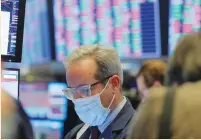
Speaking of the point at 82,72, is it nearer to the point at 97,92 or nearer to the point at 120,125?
the point at 97,92

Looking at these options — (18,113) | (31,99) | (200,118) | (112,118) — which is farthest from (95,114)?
(200,118)

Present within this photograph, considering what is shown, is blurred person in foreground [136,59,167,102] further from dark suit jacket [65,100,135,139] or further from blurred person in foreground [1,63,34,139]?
blurred person in foreground [1,63,34,139]

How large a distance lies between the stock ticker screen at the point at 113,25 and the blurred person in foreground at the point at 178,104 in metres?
1.16

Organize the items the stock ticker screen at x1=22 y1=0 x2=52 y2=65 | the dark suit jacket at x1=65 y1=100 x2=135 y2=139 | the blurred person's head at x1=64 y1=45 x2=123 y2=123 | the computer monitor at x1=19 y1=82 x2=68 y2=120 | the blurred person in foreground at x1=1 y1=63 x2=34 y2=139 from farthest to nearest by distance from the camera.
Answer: the computer monitor at x1=19 y1=82 x2=68 y2=120 → the stock ticker screen at x1=22 y1=0 x2=52 y2=65 → the blurred person's head at x1=64 y1=45 x2=123 y2=123 → the dark suit jacket at x1=65 y1=100 x2=135 y2=139 → the blurred person in foreground at x1=1 y1=63 x2=34 y2=139

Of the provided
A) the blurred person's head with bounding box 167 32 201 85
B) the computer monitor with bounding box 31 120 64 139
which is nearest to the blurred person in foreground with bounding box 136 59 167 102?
the computer monitor with bounding box 31 120 64 139

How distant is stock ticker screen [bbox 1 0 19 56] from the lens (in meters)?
2.31

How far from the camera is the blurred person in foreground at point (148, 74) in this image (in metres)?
2.41

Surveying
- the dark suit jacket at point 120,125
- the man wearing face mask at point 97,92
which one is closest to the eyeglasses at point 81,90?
the man wearing face mask at point 97,92

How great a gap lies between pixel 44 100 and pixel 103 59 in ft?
2.79

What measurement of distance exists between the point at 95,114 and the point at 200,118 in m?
0.94

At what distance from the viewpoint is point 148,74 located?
248cm

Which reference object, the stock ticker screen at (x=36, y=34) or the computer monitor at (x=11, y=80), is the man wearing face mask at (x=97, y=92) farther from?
the stock ticker screen at (x=36, y=34)

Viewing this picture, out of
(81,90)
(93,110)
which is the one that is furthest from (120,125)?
(81,90)

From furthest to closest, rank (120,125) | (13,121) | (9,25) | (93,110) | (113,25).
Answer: (113,25) < (9,25) < (93,110) < (120,125) < (13,121)
